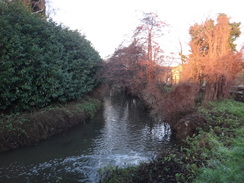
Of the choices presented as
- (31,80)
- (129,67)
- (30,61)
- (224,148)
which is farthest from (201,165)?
(129,67)

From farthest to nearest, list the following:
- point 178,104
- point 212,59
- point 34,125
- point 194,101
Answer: point 212,59 < point 194,101 < point 178,104 < point 34,125

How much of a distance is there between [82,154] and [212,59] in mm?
9556

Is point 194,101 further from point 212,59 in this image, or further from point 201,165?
point 201,165

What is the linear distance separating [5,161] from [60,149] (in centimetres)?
192

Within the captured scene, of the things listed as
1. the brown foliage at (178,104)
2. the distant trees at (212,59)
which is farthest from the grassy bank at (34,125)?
the distant trees at (212,59)

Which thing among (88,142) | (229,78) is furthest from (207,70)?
(88,142)

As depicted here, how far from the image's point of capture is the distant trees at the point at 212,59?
12181 mm

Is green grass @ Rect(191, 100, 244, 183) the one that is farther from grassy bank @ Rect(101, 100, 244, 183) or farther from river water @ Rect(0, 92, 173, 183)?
river water @ Rect(0, 92, 173, 183)

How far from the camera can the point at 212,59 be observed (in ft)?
40.3

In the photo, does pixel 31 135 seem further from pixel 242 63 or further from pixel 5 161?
pixel 242 63

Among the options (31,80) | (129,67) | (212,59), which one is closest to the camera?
(31,80)

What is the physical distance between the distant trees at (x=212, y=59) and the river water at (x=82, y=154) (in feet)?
14.5

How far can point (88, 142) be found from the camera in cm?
870

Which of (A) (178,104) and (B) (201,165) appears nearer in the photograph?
(B) (201,165)
